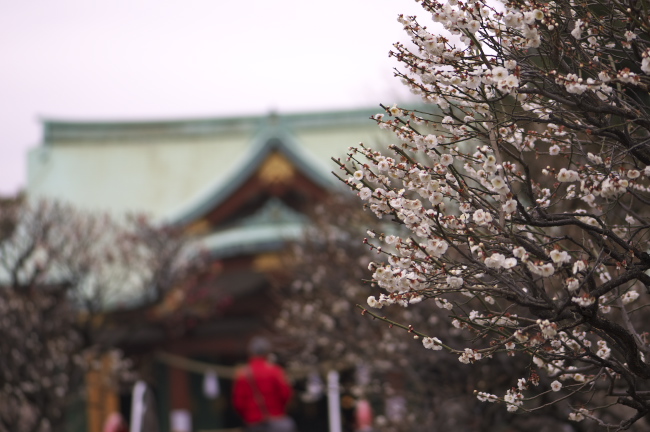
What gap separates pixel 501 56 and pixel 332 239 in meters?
7.36

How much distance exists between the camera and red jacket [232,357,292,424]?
10.9 metres

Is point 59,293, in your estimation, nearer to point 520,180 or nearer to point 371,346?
point 371,346

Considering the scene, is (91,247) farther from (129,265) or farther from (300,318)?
(300,318)

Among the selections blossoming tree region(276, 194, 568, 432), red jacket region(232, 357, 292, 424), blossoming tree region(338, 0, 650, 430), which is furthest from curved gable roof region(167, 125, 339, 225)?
blossoming tree region(338, 0, 650, 430)

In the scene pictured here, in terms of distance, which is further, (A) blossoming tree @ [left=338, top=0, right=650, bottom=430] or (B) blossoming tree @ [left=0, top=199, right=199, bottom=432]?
(B) blossoming tree @ [left=0, top=199, right=199, bottom=432]

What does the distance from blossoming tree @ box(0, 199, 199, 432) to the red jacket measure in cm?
268

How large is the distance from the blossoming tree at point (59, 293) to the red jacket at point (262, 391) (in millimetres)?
2680

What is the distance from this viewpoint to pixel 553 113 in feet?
15.4

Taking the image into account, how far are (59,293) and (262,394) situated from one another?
12.4ft

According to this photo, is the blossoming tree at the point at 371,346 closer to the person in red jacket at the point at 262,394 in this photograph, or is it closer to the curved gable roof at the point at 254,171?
the person in red jacket at the point at 262,394

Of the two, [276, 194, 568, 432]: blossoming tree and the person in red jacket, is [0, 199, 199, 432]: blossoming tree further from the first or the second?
the person in red jacket

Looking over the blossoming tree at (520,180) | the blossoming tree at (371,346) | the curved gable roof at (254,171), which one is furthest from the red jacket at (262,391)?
the curved gable roof at (254,171)

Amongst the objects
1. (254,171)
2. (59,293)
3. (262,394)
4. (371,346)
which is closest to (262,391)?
(262,394)

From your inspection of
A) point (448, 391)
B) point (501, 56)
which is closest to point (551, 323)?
point (501, 56)
